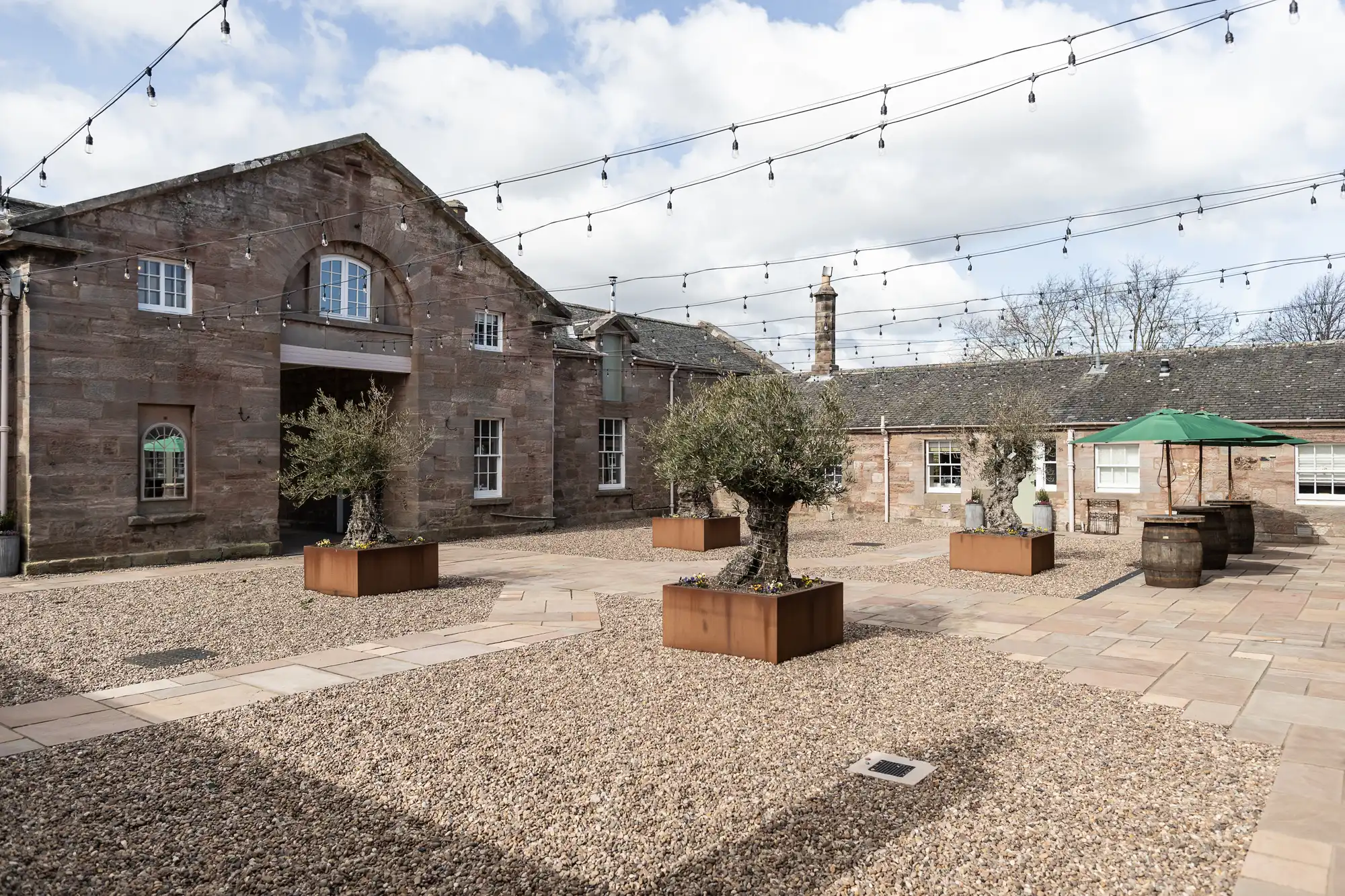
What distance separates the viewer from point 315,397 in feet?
67.3

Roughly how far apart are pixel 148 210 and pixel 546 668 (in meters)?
Result: 11.6

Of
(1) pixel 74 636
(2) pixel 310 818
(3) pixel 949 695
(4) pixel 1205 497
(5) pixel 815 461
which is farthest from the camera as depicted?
(4) pixel 1205 497

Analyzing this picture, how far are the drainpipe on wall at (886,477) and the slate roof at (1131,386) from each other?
1.00ft

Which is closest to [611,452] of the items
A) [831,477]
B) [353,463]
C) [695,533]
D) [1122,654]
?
[695,533]

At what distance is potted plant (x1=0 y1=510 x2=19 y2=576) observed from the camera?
1297 cm

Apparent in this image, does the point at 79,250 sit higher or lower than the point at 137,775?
higher

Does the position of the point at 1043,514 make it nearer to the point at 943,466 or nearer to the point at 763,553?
the point at 943,466

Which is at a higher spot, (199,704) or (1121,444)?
(1121,444)

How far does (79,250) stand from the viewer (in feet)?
43.7

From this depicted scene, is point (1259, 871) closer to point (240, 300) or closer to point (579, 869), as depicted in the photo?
point (579, 869)

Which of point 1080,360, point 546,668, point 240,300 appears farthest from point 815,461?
point 1080,360

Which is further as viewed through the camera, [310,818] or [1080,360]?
[1080,360]

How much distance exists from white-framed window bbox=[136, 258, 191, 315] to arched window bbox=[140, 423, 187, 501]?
1.98m

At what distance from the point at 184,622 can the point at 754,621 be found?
6.43 meters
